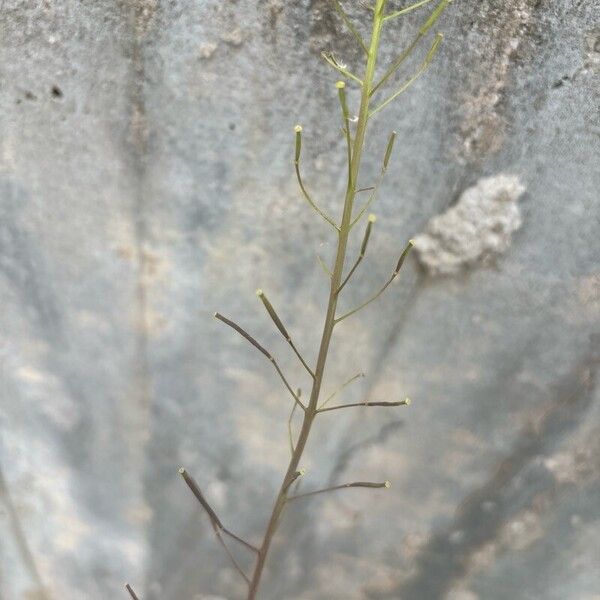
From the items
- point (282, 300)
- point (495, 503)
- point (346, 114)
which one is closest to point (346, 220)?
point (346, 114)

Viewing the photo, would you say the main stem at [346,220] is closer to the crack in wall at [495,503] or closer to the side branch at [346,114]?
the side branch at [346,114]

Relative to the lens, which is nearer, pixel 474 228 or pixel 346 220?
pixel 346 220

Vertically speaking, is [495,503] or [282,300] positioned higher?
[282,300]

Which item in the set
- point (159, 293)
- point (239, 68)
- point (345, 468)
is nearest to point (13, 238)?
point (159, 293)

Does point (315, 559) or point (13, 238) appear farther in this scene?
point (315, 559)

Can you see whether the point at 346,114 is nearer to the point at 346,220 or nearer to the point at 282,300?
the point at 346,220

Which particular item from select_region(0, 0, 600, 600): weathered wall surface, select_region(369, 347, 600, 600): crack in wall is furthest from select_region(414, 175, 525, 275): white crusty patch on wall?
select_region(369, 347, 600, 600): crack in wall

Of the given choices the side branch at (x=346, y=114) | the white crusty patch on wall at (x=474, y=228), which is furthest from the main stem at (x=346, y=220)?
the white crusty patch on wall at (x=474, y=228)

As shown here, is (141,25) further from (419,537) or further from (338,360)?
(419,537)
